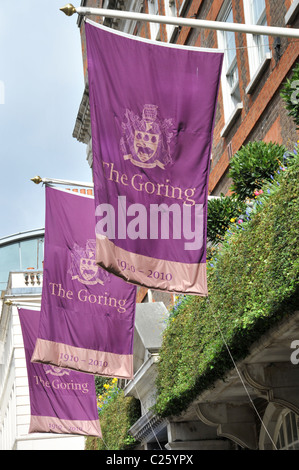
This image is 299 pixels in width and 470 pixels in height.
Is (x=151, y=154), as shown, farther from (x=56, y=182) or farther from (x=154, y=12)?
(x=154, y=12)

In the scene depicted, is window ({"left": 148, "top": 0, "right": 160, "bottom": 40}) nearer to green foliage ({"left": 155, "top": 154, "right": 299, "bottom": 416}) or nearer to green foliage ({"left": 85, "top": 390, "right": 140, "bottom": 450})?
green foliage ({"left": 85, "top": 390, "right": 140, "bottom": 450})

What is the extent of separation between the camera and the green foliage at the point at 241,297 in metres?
9.56

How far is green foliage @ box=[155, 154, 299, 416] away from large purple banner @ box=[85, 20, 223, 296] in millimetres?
777

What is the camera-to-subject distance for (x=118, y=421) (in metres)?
22.3

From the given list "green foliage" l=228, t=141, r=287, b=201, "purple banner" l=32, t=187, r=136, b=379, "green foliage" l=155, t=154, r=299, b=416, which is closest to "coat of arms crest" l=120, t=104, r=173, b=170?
"green foliage" l=155, t=154, r=299, b=416

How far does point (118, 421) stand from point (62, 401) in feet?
11.7

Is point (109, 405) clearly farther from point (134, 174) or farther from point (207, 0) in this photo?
point (134, 174)

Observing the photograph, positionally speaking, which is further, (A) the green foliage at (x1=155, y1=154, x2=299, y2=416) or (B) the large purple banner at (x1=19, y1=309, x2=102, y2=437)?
(B) the large purple banner at (x1=19, y1=309, x2=102, y2=437)

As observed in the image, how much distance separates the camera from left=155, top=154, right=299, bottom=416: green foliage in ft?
31.4

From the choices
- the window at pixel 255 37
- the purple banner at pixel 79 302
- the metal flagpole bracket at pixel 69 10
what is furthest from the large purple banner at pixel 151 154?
the window at pixel 255 37

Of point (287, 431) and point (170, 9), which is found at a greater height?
point (170, 9)

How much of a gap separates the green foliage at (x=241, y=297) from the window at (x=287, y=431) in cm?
185

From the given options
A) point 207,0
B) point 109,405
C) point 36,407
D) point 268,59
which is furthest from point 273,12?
point 109,405

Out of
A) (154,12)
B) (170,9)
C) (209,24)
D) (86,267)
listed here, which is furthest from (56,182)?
(154,12)
